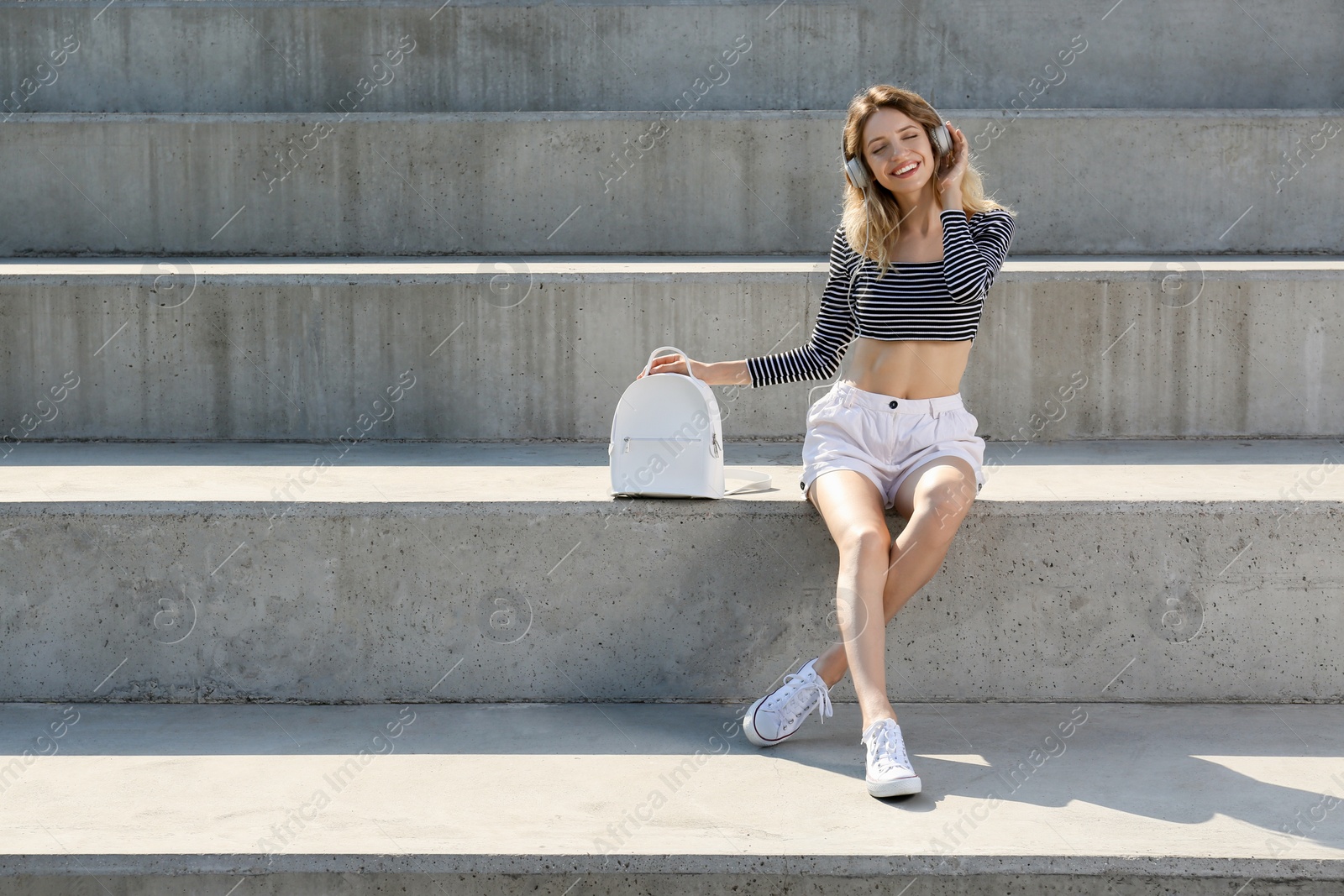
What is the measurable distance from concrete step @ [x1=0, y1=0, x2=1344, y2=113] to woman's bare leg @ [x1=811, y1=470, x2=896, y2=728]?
9.05 feet

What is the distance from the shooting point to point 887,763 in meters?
2.26

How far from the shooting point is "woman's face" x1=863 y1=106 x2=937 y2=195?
2.84 metres

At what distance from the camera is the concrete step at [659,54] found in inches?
191

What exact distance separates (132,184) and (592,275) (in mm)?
1863

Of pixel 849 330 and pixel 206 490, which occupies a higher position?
A: pixel 849 330

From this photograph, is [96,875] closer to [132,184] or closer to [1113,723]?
[1113,723]

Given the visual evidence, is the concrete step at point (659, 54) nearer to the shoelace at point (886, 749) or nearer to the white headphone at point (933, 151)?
the white headphone at point (933, 151)

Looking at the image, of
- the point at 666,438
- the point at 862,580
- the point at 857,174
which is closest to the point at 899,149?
the point at 857,174

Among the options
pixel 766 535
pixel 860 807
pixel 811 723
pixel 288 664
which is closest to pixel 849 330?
pixel 766 535

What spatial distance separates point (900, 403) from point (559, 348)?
4.24 ft

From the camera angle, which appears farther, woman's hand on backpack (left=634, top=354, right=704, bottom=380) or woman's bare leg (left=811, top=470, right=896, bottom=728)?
woman's hand on backpack (left=634, top=354, right=704, bottom=380)

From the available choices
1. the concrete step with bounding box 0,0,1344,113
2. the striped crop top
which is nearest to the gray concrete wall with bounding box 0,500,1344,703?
the striped crop top

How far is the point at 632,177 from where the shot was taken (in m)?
4.41

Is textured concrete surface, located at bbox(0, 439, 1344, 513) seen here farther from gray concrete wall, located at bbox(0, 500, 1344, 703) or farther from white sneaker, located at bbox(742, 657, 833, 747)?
white sneaker, located at bbox(742, 657, 833, 747)
